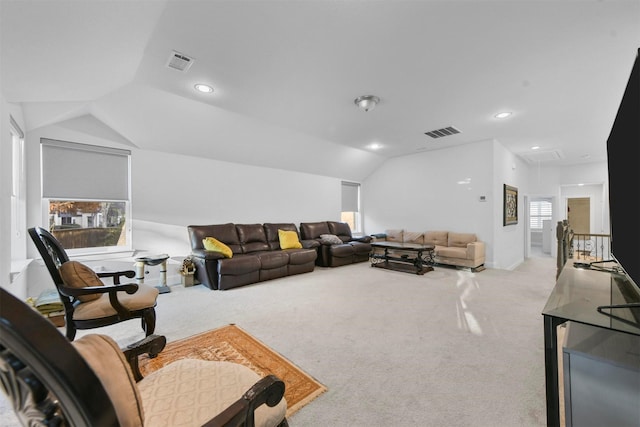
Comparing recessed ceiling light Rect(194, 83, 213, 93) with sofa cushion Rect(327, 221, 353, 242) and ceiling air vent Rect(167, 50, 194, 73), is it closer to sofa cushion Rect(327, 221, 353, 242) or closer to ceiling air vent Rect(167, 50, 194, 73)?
ceiling air vent Rect(167, 50, 194, 73)

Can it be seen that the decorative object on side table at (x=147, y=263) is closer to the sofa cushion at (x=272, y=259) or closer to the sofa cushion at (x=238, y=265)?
the sofa cushion at (x=238, y=265)

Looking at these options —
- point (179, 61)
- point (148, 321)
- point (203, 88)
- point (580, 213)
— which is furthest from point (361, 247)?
point (580, 213)

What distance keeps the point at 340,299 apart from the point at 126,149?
13.0 feet

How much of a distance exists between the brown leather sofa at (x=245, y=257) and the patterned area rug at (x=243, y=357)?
146 cm

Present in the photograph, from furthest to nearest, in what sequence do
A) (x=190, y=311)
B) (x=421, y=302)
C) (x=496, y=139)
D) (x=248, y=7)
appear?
(x=496, y=139) < (x=421, y=302) < (x=190, y=311) < (x=248, y=7)

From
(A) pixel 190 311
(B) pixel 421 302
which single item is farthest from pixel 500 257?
(A) pixel 190 311

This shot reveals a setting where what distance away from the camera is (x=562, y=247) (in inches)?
136

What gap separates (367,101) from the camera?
3365 millimetres

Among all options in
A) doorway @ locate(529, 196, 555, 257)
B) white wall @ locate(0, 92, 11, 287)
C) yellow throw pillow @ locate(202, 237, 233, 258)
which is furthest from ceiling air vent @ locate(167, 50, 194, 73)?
doorway @ locate(529, 196, 555, 257)

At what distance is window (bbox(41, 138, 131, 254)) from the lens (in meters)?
3.50

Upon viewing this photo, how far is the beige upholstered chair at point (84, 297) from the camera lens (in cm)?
176

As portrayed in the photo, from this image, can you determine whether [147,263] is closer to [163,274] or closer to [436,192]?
[163,274]

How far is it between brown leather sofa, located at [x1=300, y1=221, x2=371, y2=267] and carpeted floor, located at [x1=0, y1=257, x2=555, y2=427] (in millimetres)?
1097

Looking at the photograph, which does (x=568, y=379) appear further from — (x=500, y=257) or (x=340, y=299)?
(x=500, y=257)
